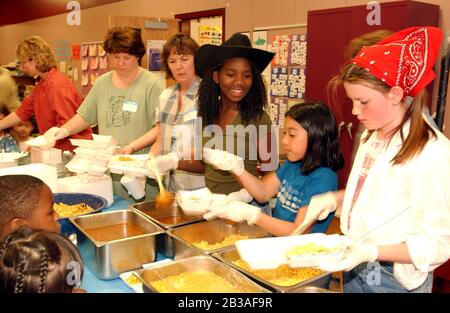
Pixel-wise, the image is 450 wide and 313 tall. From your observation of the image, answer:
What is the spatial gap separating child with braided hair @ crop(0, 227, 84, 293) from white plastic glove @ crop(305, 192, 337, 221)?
33.3 inches

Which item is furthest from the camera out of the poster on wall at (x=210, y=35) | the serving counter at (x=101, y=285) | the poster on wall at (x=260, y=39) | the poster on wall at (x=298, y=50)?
the poster on wall at (x=210, y=35)

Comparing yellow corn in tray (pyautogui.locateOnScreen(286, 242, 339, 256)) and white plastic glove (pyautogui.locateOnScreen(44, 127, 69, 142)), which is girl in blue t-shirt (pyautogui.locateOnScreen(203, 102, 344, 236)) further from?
white plastic glove (pyautogui.locateOnScreen(44, 127, 69, 142))

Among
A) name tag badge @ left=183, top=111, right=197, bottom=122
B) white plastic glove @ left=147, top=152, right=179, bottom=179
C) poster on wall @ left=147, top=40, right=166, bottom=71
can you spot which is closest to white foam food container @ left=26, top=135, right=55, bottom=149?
white plastic glove @ left=147, top=152, right=179, bottom=179

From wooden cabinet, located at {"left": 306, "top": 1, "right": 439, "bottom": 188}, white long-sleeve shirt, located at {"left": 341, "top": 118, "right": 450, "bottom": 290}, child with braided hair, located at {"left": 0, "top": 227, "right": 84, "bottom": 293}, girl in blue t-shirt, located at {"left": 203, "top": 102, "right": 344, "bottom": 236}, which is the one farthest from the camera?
wooden cabinet, located at {"left": 306, "top": 1, "right": 439, "bottom": 188}

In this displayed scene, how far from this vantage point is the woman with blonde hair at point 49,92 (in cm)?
322

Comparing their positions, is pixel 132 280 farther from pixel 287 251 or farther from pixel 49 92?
pixel 49 92

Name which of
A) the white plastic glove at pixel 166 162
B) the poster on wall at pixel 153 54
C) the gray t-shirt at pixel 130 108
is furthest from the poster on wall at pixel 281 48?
the white plastic glove at pixel 166 162

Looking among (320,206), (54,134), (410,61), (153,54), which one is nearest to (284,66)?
(153,54)

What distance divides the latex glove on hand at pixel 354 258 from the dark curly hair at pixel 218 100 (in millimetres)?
1038

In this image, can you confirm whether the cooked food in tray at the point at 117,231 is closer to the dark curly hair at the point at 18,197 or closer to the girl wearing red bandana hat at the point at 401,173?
the dark curly hair at the point at 18,197

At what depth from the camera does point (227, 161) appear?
75.3 inches

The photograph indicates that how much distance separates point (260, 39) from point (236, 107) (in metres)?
2.86

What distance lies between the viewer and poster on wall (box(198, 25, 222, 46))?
233 inches
